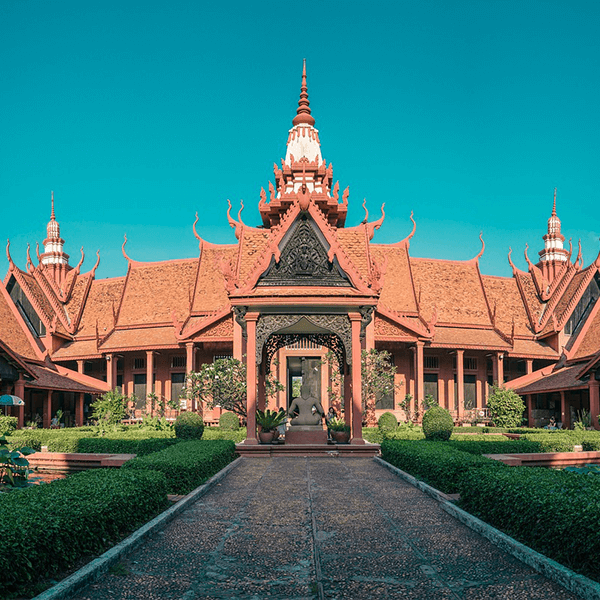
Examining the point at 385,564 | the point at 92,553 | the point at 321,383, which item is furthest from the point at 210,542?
the point at 321,383

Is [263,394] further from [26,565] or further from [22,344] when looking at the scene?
[22,344]

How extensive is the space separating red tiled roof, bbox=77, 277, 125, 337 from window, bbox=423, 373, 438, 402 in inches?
621

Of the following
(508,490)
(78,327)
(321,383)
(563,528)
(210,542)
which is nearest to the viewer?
(563,528)

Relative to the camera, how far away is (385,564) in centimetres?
527

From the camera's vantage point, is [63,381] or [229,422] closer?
[229,422]

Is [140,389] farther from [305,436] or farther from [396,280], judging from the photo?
[305,436]

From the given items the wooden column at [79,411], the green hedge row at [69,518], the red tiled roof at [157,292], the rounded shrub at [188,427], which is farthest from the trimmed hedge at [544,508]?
the red tiled roof at [157,292]

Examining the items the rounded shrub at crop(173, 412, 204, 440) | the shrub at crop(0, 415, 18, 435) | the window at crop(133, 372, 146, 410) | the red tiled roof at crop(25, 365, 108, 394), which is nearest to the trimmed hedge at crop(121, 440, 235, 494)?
the rounded shrub at crop(173, 412, 204, 440)

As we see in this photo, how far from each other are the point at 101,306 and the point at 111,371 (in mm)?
6269

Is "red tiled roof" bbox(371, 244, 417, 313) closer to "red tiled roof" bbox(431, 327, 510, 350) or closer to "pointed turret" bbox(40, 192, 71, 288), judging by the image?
"red tiled roof" bbox(431, 327, 510, 350)

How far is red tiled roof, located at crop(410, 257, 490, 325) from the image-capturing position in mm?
34094

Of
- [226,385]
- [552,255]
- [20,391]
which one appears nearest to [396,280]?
[552,255]

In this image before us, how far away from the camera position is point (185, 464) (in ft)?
29.9

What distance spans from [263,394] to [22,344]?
18752 millimetres
